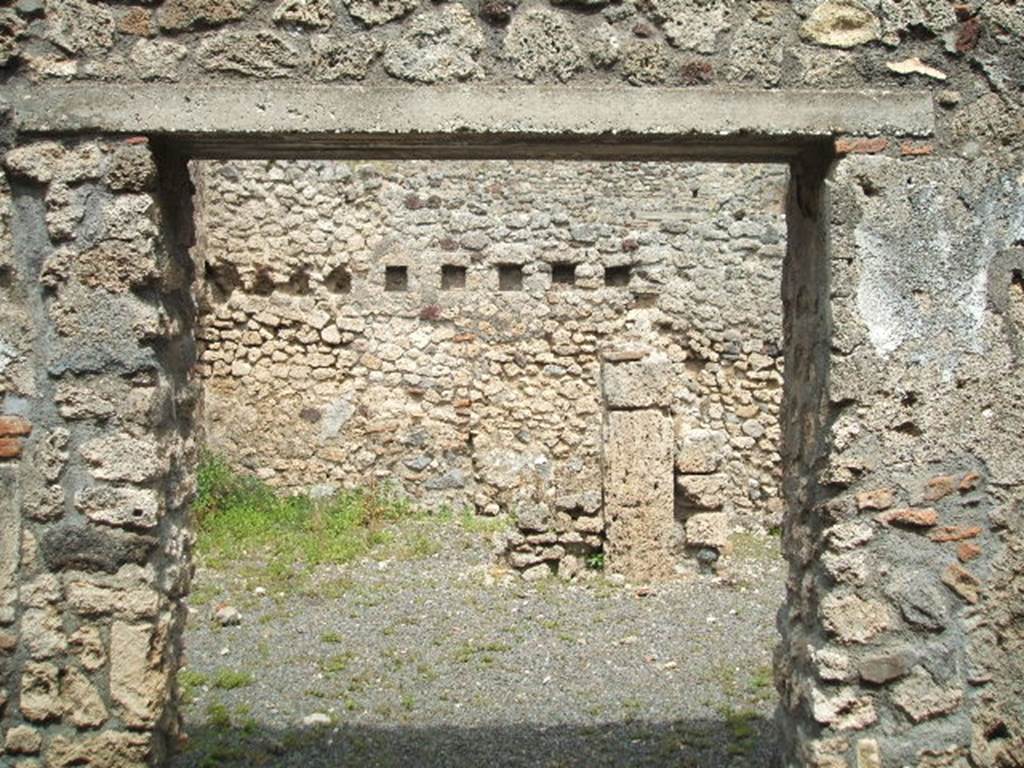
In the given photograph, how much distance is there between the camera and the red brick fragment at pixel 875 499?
338 centimetres

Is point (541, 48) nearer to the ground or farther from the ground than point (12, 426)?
farther from the ground

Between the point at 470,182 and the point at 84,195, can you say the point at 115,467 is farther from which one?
the point at 470,182

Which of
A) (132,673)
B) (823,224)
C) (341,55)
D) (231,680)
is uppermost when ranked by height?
(341,55)

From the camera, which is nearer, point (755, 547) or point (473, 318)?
point (755, 547)

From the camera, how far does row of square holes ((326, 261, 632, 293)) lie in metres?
9.97

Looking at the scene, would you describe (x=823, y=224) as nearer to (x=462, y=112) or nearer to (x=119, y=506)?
(x=462, y=112)

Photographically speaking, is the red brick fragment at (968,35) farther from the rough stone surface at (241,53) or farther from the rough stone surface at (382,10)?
the rough stone surface at (241,53)

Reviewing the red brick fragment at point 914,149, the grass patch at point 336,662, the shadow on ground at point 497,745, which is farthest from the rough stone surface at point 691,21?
the grass patch at point 336,662

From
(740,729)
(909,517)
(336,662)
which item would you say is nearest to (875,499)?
(909,517)

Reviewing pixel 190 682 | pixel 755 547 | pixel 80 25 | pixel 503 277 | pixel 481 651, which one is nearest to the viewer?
pixel 80 25

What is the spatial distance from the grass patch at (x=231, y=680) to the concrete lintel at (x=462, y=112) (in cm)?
341

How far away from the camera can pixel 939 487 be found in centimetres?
341

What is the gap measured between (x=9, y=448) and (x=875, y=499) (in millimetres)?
2772

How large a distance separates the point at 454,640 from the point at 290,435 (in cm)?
400
